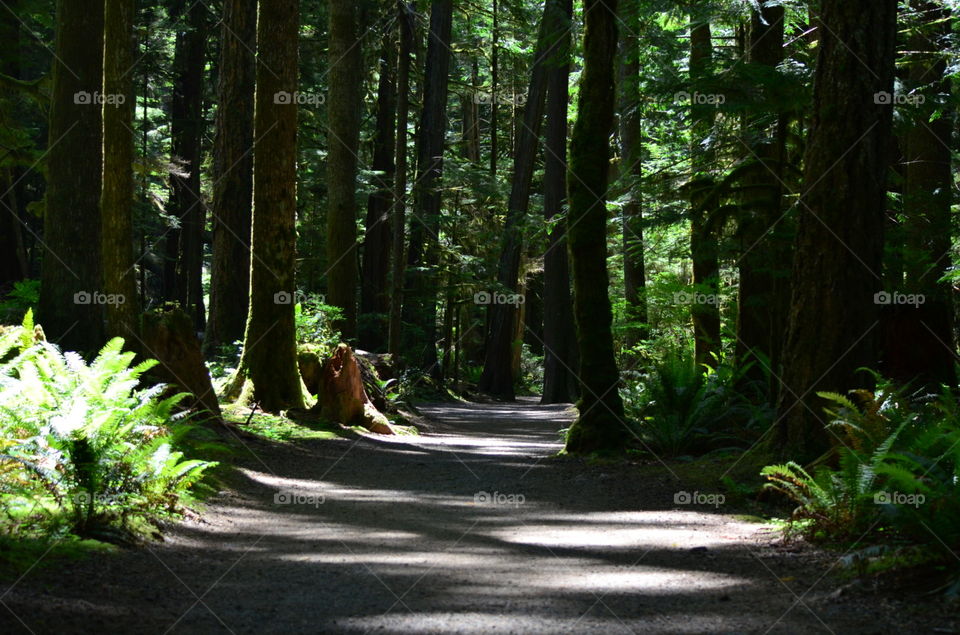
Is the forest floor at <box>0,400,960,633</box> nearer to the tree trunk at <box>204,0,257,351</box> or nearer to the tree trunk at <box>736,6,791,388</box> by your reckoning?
the tree trunk at <box>736,6,791,388</box>

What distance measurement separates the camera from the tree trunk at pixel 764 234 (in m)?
11.2

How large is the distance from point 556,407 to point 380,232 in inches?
402

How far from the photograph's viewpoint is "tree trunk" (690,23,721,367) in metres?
11.4

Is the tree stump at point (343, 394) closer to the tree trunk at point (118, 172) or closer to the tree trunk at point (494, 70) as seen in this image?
the tree trunk at point (118, 172)

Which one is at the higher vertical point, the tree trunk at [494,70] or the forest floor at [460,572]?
the tree trunk at [494,70]

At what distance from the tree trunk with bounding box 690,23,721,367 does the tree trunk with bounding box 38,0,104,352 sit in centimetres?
974

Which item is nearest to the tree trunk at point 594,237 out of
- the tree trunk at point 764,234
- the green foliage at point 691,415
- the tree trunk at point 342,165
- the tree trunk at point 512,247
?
the green foliage at point 691,415

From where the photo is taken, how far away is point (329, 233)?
69.5 ft

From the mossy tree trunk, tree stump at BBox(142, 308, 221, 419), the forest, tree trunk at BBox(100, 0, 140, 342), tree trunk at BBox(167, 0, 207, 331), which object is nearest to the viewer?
the forest

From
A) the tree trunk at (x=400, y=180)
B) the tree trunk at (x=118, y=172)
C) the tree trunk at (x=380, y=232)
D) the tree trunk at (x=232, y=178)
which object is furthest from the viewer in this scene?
the tree trunk at (x=380, y=232)

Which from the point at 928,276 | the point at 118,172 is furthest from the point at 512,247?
the point at 118,172

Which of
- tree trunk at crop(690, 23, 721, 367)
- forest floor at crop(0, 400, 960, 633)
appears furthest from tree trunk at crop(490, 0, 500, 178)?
forest floor at crop(0, 400, 960, 633)

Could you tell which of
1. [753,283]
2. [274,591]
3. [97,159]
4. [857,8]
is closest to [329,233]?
[97,159]

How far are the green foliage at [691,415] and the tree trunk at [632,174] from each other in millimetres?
→ 3171
